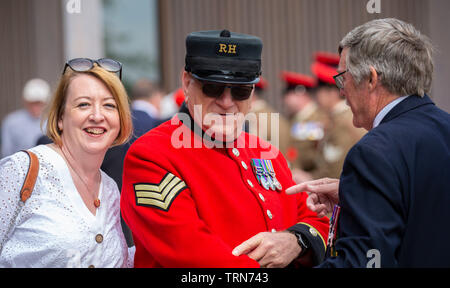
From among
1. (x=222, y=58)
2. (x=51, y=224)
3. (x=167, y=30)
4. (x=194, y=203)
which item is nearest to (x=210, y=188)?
(x=194, y=203)

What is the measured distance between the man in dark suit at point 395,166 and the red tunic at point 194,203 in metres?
0.38


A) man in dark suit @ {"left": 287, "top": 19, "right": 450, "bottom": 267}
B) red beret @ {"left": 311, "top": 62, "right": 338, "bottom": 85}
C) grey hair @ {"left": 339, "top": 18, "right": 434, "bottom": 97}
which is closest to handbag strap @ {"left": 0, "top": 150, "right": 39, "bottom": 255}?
man in dark suit @ {"left": 287, "top": 19, "right": 450, "bottom": 267}

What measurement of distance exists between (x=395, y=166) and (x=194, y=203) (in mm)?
723

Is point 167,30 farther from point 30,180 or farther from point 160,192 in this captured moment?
point 160,192

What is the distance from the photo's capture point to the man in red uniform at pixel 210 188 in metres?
2.01

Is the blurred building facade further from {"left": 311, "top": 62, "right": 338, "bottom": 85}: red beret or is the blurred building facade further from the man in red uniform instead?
the man in red uniform

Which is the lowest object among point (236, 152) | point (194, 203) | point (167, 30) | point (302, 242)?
point (302, 242)

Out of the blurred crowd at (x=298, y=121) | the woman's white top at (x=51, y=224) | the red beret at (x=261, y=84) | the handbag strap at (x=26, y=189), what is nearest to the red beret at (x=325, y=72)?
the blurred crowd at (x=298, y=121)

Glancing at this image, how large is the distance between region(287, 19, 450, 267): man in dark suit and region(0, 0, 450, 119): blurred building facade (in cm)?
602

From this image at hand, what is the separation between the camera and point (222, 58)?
7.10 ft

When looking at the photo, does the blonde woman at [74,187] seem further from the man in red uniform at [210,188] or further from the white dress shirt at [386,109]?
the white dress shirt at [386,109]

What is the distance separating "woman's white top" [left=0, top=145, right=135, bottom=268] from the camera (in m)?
2.21

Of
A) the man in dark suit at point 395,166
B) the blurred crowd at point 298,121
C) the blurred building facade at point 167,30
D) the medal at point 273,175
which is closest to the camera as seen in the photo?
the man in dark suit at point 395,166

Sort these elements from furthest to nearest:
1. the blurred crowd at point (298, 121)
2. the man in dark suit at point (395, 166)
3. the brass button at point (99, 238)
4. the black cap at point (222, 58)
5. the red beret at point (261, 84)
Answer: the red beret at point (261, 84), the blurred crowd at point (298, 121), the brass button at point (99, 238), the black cap at point (222, 58), the man in dark suit at point (395, 166)
